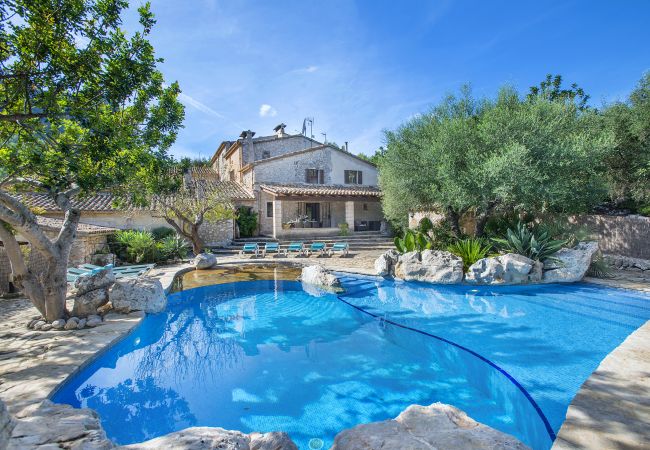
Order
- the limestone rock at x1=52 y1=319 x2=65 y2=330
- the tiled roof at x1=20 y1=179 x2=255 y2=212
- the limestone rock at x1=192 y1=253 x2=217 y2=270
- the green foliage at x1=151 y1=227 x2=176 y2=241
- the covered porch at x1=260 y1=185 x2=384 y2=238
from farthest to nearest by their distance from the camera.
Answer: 1. the covered porch at x1=260 y1=185 x2=384 y2=238
2. the green foliage at x1=151 y1=227 x2=176 y2=241
3. the tiled roof at x1=20 y1=179 x2=255 y2=212
4. the limestone rock at x1=192 y1=253 x2=217 y2=270
5. the limestone rock at x1=52 y1=319 x2=65 y2=330

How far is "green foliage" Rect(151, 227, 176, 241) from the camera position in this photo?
762 inches

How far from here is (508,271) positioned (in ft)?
38.0

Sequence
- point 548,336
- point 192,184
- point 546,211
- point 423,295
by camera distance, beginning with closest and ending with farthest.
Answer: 1. point 548,336
2. point 423,295
3. point 546,211
4. point 192,184

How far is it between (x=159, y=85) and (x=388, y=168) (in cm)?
1112

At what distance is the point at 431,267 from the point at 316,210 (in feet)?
51.0

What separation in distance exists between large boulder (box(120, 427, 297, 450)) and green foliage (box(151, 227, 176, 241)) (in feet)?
61.6

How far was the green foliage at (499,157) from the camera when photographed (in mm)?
11578

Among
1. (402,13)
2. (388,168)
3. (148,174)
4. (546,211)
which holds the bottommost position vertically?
(546,211)

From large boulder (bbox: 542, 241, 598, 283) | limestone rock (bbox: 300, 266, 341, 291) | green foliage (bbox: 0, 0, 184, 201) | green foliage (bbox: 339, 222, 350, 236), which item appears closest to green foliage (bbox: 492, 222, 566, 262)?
large boulder (bbox: 542, 241, 598, 283)

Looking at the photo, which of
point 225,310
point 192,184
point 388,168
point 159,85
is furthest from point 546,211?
point 192,184

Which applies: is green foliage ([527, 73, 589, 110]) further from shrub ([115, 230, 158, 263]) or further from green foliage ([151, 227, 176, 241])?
shrub ([115, 230, 158, 263])

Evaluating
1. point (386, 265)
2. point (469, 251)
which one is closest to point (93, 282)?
point (386, 265)

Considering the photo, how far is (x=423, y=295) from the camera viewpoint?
36.5 feet

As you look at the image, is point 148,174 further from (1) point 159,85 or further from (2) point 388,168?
(2) point 388,168
